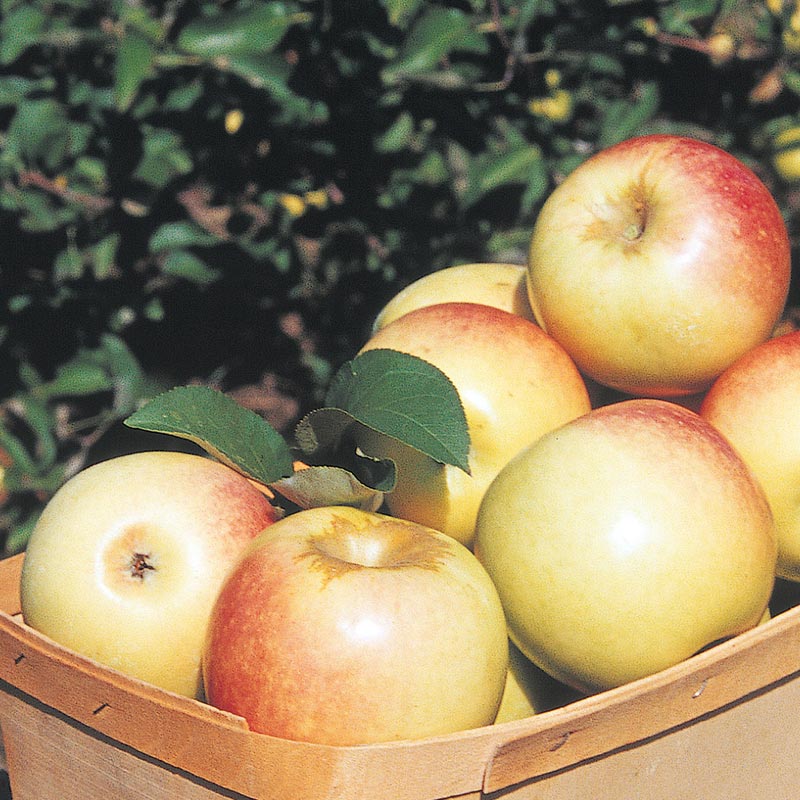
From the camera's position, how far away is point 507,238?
163 centimetres

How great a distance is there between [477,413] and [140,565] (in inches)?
12.7

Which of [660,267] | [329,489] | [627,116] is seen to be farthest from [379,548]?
[627,116]

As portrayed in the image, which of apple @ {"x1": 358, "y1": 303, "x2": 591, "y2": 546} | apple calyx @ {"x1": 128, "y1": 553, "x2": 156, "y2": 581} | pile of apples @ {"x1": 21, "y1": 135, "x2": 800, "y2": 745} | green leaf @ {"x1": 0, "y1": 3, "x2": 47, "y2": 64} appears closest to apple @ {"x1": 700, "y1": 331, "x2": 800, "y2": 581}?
pile of apples @ {"x1": 21, "y1": 135, "x2": 800, "y2": 745}

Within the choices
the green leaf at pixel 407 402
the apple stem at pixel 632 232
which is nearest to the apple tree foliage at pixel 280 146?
the apple stem at pixel 632 232

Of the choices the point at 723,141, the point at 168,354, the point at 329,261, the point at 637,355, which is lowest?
the point at 168,354

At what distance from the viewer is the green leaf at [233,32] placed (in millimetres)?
1388

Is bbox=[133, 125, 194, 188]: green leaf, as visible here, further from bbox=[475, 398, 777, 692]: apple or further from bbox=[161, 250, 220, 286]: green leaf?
bbox=[475, 398, 777, 692]: apple

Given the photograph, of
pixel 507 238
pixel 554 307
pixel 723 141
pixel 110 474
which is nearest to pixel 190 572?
pixel 110 474

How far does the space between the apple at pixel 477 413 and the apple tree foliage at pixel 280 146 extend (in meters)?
0.59

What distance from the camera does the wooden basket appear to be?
63 centimetres

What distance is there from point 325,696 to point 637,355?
1.44ft

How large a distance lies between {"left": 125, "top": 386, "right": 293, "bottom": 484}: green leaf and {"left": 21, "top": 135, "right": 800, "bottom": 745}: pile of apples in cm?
2

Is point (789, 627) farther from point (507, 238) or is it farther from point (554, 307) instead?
point (507, 238)

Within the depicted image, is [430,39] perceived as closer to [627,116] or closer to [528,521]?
[627,116]
